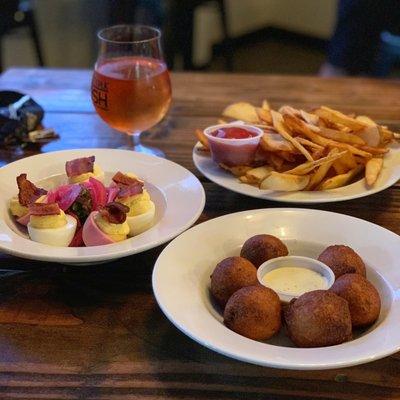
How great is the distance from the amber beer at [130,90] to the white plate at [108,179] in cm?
12

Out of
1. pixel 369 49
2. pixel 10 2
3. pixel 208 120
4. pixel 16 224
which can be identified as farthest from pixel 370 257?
pixel 10 2

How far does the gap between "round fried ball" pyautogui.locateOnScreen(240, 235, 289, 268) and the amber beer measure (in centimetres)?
51

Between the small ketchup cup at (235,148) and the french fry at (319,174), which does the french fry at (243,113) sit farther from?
the french fry at (319,174)

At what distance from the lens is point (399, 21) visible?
104 inches

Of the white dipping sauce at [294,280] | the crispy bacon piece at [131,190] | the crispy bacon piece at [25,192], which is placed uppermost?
the crispy bacon piece at [131,190]

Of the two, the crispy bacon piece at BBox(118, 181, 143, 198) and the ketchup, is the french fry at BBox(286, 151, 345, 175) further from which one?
the crispy bacon piece at BBox(118, 181, 143, 198)

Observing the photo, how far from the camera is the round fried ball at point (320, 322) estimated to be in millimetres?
741

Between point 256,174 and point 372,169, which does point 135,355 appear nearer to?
point 256,174

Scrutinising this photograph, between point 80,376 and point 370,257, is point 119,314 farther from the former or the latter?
point 370,257

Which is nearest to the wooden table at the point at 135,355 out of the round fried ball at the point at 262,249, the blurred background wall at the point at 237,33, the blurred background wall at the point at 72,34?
the round fried ball at the point at 262,249

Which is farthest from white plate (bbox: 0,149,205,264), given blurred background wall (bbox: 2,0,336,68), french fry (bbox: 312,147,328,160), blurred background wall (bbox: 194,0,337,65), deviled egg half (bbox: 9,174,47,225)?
blurred background wall (bbox: 194,0,337,65)

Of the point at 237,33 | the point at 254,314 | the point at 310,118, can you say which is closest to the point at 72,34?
the point at 237,33

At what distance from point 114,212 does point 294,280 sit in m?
0.28

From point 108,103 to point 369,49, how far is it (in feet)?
5.35
